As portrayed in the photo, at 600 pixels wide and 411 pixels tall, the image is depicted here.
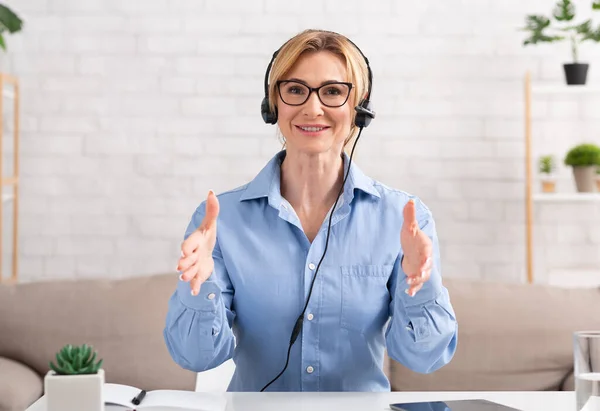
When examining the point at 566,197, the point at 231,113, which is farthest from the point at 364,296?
the point at 231,113

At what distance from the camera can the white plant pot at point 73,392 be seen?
3.66ft

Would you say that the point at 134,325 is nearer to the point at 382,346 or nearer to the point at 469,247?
the point at 382,346

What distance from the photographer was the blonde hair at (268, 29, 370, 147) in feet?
5.98

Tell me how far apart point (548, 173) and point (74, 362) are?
2749mm

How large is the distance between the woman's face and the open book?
603 millimetres

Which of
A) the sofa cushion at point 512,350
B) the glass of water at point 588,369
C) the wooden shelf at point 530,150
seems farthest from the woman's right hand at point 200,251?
the wooden shelf at point 530,150

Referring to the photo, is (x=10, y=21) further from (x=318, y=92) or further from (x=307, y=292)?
(x=307, y=292)

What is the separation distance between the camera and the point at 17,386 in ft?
7.91

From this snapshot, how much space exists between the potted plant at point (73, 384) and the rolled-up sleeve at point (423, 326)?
26.4 inches

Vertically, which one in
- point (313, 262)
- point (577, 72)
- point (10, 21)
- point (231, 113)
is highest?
point (10, 21)

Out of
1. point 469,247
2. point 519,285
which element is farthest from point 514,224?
point 519,285

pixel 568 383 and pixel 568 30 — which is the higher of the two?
pixel 568 30

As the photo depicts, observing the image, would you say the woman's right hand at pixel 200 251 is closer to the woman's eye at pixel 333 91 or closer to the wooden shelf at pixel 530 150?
the woman's eye at pixel 333 91

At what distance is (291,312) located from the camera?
1.80 metres
